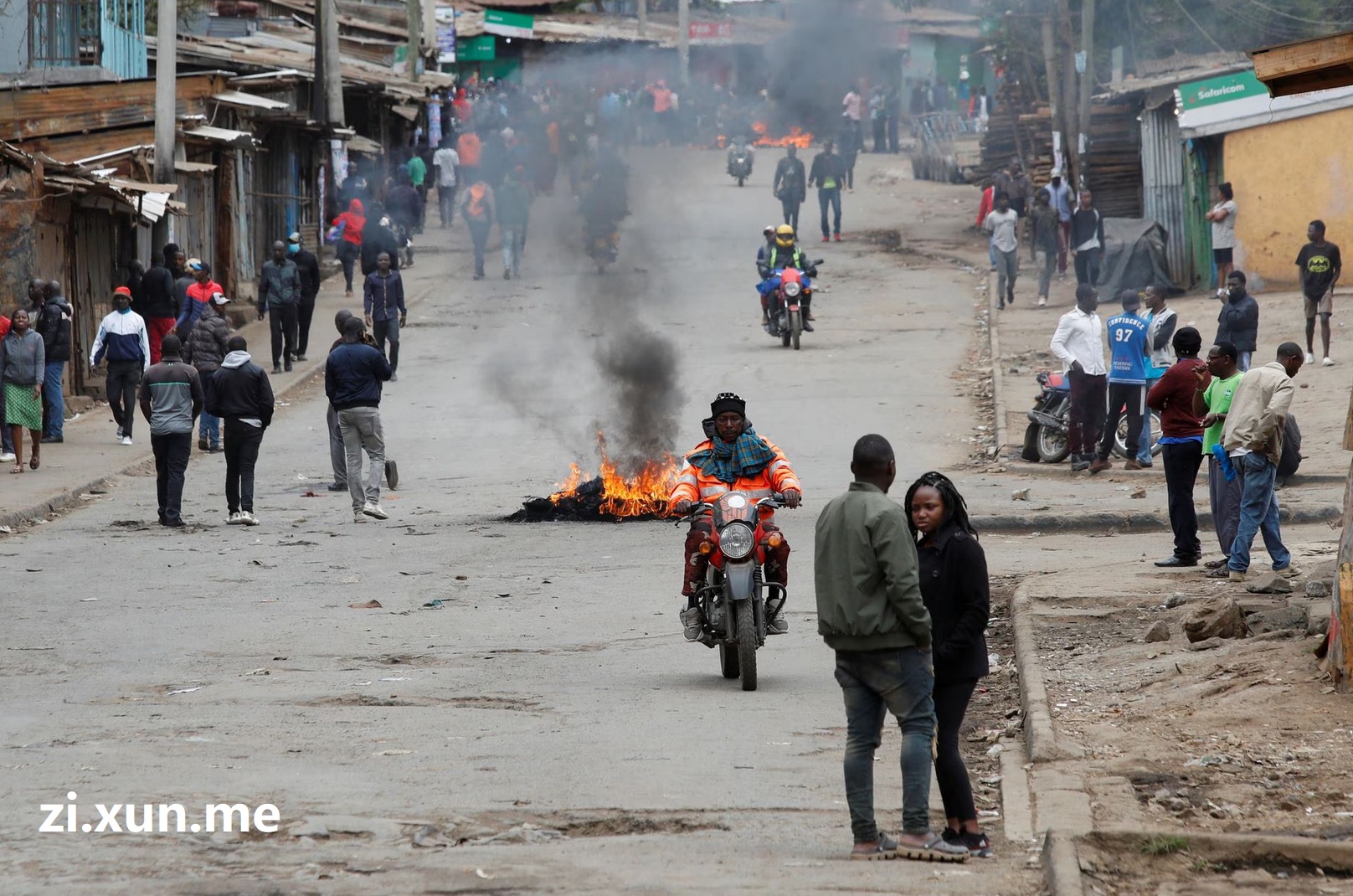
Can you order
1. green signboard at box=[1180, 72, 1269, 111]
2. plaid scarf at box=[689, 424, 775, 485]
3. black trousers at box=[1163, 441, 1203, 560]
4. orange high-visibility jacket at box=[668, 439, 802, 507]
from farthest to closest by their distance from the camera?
1. green signboard at box=[1180, 72, 1269, 111]
2. black trousers at box=[1163, 441, 1203, 560]
3. plaid scarf at box=[689, 424, 775, 485]
4. orange high-visibility jacket at box=[668, 439, 802, 507]

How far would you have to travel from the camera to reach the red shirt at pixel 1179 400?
12.1m

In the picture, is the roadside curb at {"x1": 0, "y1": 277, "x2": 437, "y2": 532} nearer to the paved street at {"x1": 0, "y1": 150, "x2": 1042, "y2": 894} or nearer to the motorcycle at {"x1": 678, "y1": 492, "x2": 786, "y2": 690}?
the paved street at {"x1": 0, "y1": 150, "x2": 1042, "y2": 894}

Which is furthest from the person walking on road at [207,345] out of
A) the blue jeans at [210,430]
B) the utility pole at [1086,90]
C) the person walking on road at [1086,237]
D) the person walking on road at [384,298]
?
the utility pole at [1086,90]

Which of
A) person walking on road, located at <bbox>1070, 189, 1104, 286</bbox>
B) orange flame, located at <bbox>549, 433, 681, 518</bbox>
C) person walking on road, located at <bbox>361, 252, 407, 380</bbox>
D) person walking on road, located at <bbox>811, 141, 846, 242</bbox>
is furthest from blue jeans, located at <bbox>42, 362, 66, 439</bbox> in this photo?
person walking on road, located at <bbox>811, 141, 846, 242</bbox>

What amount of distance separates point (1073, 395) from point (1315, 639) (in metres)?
8.95

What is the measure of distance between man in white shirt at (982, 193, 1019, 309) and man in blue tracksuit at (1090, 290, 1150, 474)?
10435mm

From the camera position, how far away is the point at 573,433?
20172 millimetres

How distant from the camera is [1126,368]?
16.4m

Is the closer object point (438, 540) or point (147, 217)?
point (438, 540)

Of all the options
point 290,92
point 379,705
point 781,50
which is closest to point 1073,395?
point 379,705

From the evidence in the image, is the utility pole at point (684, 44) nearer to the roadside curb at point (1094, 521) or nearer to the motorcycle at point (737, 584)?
the roadside curb at point (1094, 521)

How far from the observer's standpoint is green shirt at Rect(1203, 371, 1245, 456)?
1133 centimetres

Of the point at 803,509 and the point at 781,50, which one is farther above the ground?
the point at 781,50

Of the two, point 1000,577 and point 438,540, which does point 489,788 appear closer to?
point 1000,577
